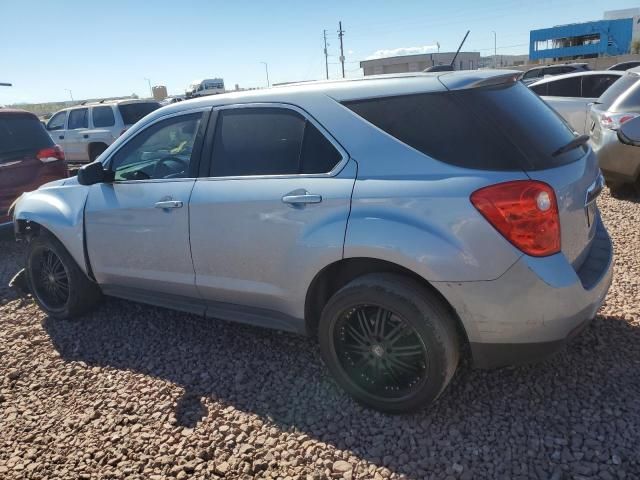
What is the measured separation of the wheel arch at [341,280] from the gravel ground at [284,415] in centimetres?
45

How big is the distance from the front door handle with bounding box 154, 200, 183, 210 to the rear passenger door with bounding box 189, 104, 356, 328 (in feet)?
0.36

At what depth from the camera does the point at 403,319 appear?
8.33 feet

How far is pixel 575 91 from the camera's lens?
30.4 ft

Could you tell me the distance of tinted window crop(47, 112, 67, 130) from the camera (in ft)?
44.8

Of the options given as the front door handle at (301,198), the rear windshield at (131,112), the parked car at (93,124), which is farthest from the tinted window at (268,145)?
the rear windshield at (131,112)

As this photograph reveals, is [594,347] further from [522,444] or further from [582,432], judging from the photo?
[522,444]

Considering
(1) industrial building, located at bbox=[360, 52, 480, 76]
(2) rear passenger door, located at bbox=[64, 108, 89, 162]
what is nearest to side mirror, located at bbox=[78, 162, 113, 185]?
(2) rear passenger door, located at bbox=[64, 108, 89, 162]

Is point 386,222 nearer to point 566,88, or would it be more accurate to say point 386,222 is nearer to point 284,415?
point 284,415

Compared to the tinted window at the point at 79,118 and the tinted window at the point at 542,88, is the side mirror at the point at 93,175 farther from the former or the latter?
the tinted window at the point at 79,118

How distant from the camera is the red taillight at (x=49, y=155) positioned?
6.84m

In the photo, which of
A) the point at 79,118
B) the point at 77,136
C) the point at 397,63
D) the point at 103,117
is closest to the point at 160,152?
the point at 103,117

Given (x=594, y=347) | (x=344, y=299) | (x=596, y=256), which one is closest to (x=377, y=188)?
(x=344, y=299)

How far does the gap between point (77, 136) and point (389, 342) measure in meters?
12.8

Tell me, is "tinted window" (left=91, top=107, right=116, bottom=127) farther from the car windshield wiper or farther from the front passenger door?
the car windshield wiper
